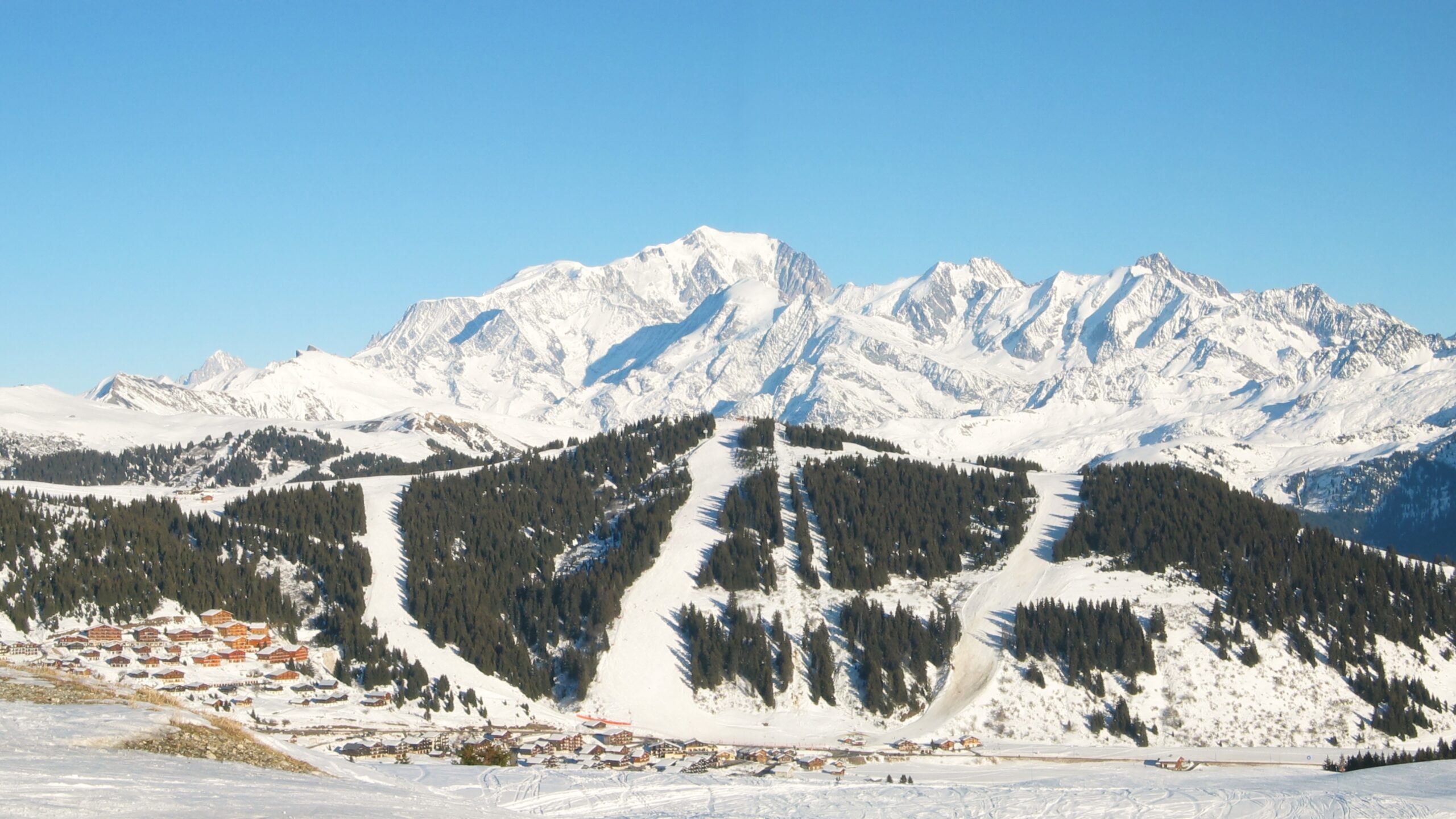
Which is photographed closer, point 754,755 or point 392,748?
point 392,748

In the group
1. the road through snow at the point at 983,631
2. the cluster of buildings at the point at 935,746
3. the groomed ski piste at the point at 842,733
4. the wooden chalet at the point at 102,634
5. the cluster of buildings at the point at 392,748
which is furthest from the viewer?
the road through snow at the point at 983,631

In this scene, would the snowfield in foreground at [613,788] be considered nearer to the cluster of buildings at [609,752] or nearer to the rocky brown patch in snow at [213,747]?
the rocky brown patch in snow at [213,747]

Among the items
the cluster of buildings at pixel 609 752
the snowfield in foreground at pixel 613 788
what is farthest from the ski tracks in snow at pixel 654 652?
the snowfield in foreground at pixel 613 788

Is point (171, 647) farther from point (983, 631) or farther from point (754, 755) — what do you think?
point (983, 631)

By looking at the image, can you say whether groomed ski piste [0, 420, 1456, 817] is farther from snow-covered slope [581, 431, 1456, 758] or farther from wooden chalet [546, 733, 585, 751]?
wooden chalet [546, 733, 585, 751]

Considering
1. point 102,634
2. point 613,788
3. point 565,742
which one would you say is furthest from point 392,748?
point 102,634

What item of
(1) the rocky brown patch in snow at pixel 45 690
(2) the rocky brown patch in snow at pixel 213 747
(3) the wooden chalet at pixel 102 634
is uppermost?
(3) the wooden chalet at pixel 102 634
